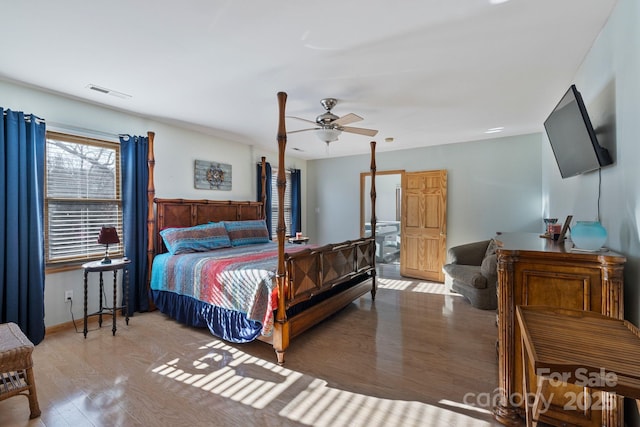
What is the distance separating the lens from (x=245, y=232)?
4.68 metres

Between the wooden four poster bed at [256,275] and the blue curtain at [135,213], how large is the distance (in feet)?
0.27

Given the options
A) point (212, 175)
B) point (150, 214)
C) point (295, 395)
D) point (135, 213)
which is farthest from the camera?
point (212, 175)

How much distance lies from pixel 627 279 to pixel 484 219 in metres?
3.72

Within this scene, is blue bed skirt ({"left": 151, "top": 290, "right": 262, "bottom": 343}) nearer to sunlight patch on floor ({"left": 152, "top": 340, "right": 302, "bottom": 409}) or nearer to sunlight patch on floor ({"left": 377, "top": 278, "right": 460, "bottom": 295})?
sunlight patch on floor ({"left": 152, "top": 340, "right": 302, "bottom": 409})

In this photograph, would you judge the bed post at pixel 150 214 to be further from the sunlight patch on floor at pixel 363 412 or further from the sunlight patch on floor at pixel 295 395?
the sunlight patch on floor at pixel 363 412

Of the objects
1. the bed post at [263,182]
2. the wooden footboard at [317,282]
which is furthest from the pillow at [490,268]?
the bed post at [263,182]

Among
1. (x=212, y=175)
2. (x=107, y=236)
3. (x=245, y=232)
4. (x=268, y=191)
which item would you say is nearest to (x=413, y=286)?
(x=245, y=232)

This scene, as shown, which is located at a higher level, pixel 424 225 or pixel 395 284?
pixel 424 225

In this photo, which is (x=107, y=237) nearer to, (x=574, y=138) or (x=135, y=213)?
(x=135, y=213)

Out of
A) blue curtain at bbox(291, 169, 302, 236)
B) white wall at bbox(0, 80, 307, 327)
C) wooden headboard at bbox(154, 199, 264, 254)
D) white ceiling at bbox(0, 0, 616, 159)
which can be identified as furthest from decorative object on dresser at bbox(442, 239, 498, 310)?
white wall at bbox(0, 80, 307, 327)

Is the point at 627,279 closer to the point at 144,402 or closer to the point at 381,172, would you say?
the point at 144,402

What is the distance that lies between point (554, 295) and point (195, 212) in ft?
14.1

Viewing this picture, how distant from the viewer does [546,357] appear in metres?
1.04

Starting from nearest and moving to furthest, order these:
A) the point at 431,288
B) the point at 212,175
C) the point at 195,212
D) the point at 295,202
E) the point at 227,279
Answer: the point at 227,279 < the point at 195,212 < the point at 212,175 < the point at 431,288 < the point at 295,202
